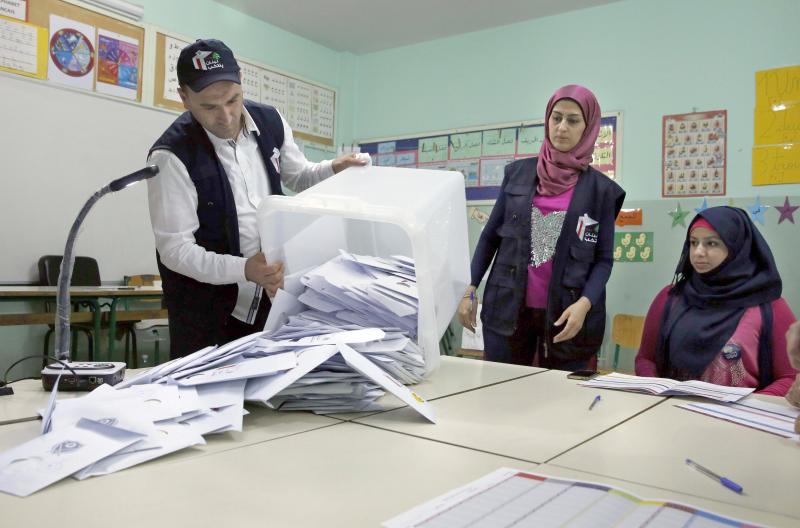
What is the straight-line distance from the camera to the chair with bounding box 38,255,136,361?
3320 mm

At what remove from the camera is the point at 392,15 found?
4.20m

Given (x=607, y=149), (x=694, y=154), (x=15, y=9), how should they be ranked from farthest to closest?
(x=607, y=149)
(x=694, y=154)
(x=15, y=9)

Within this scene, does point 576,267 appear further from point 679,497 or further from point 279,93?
point 279,93

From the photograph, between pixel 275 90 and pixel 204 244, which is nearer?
pixel 204 244

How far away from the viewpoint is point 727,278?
79.4 inches

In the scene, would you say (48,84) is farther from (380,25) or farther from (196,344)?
(196,344)

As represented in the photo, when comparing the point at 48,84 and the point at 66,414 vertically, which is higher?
the point at 48,84

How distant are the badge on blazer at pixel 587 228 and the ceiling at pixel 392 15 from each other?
2.53m

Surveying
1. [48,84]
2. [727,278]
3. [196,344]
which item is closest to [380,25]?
[48,84]

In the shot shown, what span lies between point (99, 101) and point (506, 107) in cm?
260

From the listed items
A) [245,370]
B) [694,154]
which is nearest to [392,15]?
[694,154]

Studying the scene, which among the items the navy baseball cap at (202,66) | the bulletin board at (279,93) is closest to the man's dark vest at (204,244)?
the navy baseball cap at (202,66)

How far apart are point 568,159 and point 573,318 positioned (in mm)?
583

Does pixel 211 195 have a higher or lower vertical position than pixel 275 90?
lower
